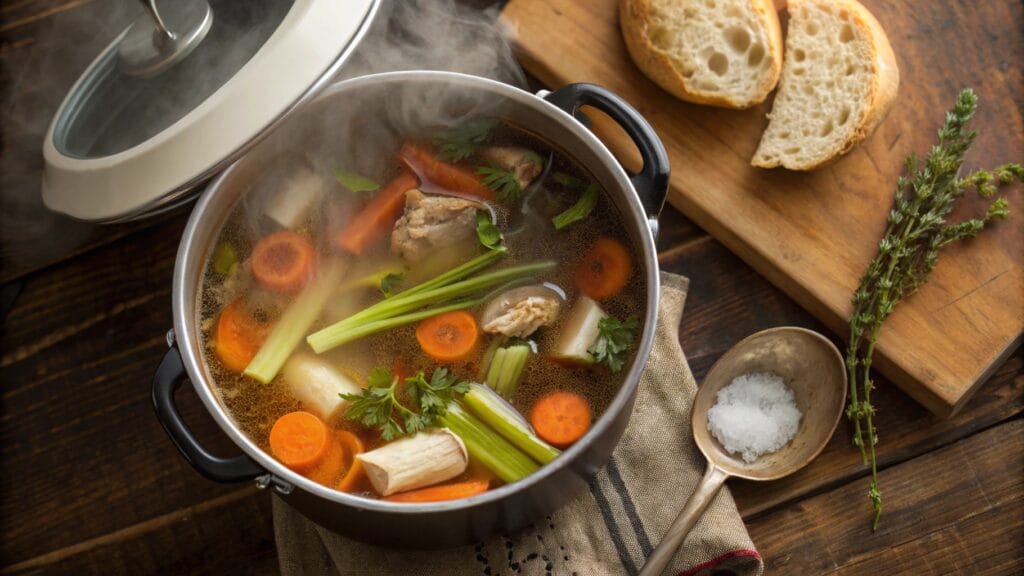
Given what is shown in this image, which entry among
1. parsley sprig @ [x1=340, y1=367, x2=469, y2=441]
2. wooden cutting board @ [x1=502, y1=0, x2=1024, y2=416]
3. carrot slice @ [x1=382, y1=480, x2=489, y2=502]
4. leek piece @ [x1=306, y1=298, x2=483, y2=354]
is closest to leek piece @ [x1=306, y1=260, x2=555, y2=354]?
leek piece @ [x1=306, y1=298, x2=483, y2=354]

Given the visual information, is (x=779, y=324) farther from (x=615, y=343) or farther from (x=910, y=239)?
(x=615, y=343)

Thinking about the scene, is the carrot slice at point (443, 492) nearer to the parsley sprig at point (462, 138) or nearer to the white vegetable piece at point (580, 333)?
the white vegetable piece at point (580, 333)

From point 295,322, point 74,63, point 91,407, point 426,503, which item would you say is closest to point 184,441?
point 295,322

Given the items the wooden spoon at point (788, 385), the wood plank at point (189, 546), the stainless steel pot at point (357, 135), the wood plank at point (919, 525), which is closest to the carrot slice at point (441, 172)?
the stainless steel pot at point (357, 135)

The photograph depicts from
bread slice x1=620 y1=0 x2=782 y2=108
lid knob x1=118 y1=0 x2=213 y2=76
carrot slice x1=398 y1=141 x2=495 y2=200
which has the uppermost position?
lid knob x1=118 y1=0 x2=213 y2=76

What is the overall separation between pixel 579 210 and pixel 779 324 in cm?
59

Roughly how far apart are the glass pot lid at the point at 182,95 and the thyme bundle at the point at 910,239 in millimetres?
1135

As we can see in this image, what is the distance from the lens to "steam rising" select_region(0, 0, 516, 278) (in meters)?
1.96

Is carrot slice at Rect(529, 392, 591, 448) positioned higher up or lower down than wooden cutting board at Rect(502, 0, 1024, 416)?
lower down

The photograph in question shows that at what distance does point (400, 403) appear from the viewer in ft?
5.37

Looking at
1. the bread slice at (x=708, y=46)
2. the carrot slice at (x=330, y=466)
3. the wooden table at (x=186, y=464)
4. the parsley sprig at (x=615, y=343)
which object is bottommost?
the wooden table at (x=186, y=464)

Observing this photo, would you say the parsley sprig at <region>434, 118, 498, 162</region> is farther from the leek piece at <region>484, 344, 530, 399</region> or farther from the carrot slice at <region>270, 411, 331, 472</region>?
the carrot slice at <region>270, 411, 331, 472</region>

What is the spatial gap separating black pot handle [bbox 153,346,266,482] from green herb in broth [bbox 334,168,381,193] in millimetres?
449

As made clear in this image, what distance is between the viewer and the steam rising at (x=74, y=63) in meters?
1.96
